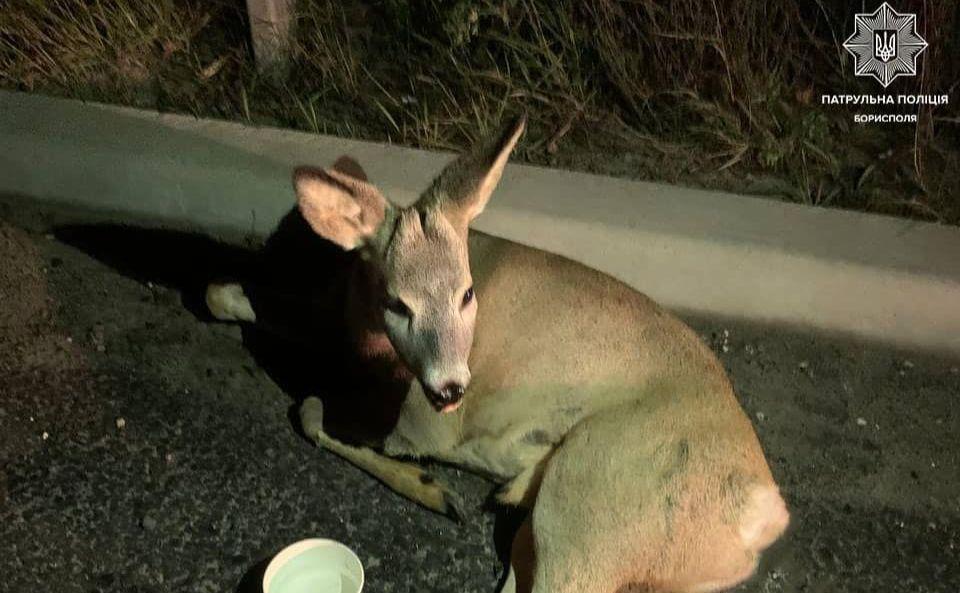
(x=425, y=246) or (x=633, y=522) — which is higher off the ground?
(x=425, y=246)

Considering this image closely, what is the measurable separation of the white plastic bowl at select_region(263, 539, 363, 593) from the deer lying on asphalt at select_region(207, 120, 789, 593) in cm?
40

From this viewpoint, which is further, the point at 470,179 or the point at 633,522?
the point at 470,179

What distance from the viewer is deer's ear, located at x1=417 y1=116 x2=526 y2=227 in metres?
2.81

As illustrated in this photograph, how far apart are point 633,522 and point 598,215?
1640 millimetres

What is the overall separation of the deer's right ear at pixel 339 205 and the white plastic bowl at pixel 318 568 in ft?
3.33

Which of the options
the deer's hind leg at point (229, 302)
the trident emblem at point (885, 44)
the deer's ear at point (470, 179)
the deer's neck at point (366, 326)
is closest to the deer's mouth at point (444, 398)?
the deer's neck at point (366, 326)

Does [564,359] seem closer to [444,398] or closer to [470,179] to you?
[444,398]

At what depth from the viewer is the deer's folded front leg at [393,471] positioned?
3.22 m

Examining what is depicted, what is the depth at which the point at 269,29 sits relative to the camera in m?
4.71

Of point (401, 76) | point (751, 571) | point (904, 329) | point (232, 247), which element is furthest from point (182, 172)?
point (904, 329)

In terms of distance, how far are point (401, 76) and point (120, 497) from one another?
286cm

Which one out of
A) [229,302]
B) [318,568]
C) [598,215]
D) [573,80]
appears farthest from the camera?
[573,80]

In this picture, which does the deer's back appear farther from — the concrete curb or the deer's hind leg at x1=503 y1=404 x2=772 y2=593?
the concrete curb

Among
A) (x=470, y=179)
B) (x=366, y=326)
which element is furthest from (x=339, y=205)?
(x=366, y=326)
